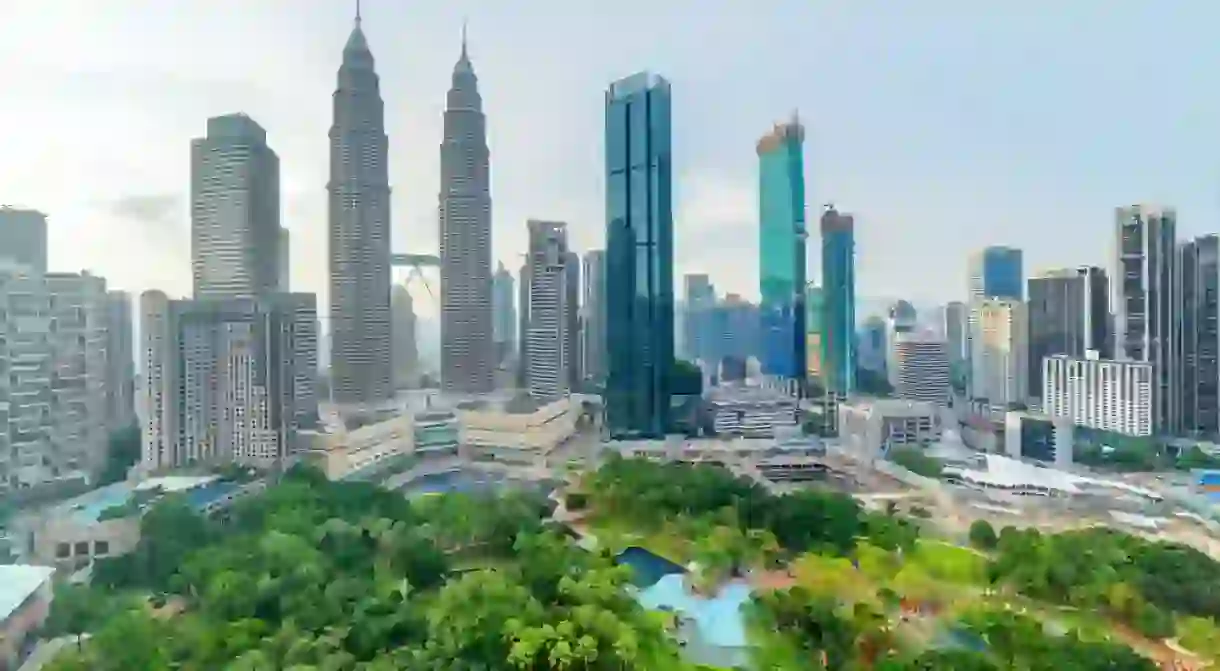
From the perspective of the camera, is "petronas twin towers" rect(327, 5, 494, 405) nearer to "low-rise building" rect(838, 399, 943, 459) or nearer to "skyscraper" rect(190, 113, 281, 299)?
"skyscraper" rect(190, 113, 281, 299)

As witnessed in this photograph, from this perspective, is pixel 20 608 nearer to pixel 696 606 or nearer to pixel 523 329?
pixel 696 606

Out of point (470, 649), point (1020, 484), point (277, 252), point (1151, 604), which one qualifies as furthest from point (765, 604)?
point (277, 252)

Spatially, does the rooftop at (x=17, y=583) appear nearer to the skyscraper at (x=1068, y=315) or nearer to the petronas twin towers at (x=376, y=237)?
the petronas twin towers at (x=376, y=237)

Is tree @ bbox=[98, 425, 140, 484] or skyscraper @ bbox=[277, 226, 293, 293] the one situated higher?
skyscraper @ bbox=[277, 226, 293, 293]

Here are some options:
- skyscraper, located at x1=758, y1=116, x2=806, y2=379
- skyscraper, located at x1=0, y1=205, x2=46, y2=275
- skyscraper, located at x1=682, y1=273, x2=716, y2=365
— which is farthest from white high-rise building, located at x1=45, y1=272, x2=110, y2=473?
skyscraper, located at x1=758, y1=116, x2=806, y2=379

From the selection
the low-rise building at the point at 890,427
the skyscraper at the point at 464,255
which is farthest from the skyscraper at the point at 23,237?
the low-rise building at the point at 890,427
